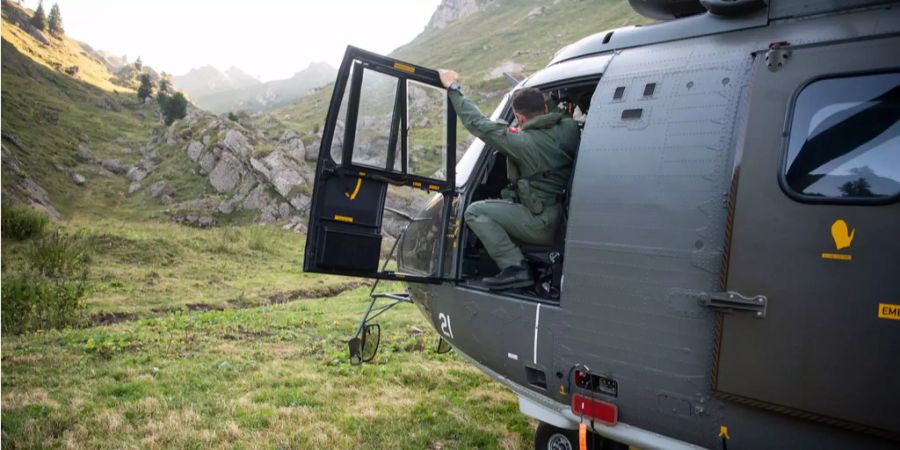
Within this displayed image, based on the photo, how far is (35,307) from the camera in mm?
11211

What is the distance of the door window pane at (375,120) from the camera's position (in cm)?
447

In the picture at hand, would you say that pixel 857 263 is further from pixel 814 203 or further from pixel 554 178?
pixel 554 178

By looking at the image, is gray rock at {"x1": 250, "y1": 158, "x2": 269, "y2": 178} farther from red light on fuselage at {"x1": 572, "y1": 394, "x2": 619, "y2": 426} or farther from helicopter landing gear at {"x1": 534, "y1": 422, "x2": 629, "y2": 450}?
red light on fuselage at {"x1": 572, "y1": 394, "x2": 619, "y2": 426}

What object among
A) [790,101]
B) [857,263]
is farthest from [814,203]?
[790,101]

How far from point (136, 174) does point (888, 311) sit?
151ft

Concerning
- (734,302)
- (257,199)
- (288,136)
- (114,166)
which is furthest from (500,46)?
(734,302)

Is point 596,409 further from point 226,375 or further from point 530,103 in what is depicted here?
point 226,375

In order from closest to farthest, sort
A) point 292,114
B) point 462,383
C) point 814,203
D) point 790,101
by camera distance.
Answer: point 814,203, point 790,101, point 462,383, point 292,114

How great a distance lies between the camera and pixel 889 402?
2719mm

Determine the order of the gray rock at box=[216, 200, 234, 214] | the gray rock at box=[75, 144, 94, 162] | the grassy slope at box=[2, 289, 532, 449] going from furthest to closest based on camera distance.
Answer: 1. the gray rock at box=[75, 144, 94, 162]
2. the gray rock at box=[216, 200, 234, 214]
3. the grassy slope at box=[2, 289, 532, 449]

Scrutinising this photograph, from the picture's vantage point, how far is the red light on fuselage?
3.82 meters

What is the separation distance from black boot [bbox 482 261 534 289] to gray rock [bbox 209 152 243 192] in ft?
117

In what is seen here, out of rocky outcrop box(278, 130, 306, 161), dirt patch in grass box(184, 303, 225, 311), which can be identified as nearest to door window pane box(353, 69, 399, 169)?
dirt patch in grass box(184, 303, 225, 311)

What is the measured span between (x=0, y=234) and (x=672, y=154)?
2060cm
